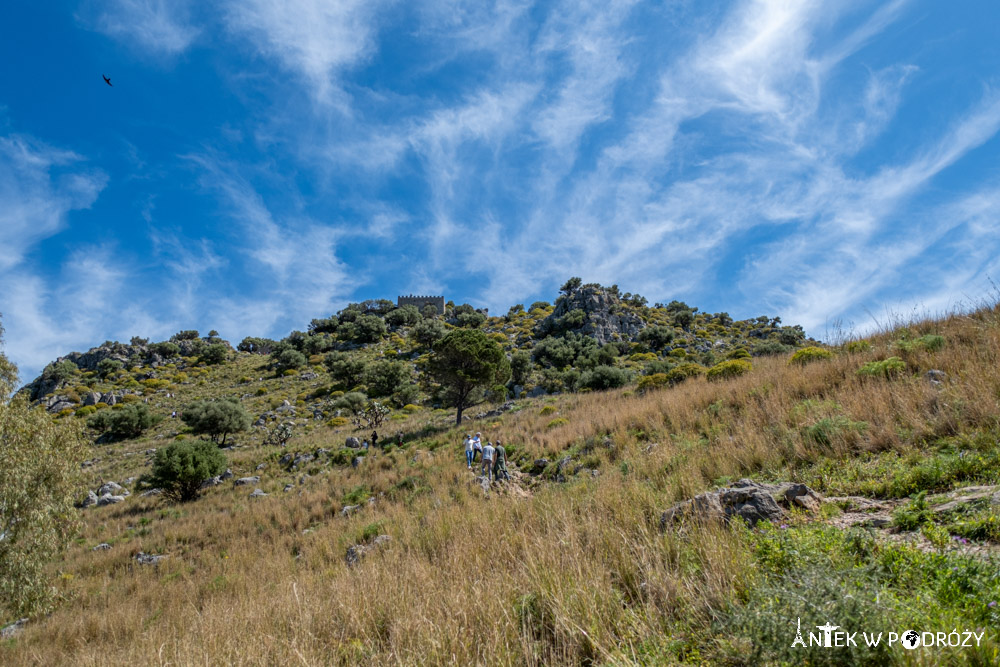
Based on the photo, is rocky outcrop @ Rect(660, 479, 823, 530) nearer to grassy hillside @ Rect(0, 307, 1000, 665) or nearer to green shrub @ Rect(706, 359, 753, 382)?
grassy hillside @ Rect(0, 307, 1000, 665)

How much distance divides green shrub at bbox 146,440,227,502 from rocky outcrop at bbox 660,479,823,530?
21714 mm

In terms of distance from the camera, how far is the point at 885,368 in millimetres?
7250

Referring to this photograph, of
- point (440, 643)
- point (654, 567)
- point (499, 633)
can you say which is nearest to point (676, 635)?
point (654, 567)

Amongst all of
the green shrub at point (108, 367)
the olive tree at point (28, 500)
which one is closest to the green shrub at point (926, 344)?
the olive tree at point (28, 500)

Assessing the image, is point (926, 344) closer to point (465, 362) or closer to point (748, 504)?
point (748, 504)

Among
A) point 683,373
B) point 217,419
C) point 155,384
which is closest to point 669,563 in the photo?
→ point 683,373

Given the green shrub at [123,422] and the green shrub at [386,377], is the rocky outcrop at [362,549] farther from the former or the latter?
the green shrub at [123,422]

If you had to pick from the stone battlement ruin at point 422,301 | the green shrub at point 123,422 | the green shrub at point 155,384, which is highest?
the stone battlement ruin at point 422,301

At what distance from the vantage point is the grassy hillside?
2.19 m

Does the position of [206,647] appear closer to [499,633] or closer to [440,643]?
[440,643]

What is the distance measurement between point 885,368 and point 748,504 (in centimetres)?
610

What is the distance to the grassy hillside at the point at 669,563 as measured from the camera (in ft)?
7.19

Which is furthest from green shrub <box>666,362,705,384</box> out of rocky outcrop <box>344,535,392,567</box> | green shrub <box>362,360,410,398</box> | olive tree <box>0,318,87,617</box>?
green shrub <box>362,360,410,398</box>

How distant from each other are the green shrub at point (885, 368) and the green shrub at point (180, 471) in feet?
79.4
